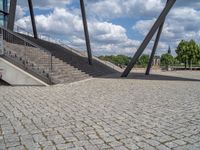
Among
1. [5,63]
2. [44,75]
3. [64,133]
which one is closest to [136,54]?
[44,75]

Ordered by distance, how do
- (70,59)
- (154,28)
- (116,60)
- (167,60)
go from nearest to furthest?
(154,28)
(70,59)
(116,60)
(167,60)

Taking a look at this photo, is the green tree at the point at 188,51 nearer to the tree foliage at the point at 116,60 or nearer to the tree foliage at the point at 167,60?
the tree foliage at the point at 116,60

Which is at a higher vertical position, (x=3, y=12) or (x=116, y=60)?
(x=3, y=12)

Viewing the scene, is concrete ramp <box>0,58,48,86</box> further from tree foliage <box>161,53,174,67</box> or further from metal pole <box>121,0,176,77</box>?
tree foliage <box>161,53,174,67</box>

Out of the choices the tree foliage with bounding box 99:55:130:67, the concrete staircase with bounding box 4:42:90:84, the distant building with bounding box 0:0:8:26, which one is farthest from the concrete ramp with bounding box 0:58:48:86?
the tree foliage with bounding box 99:55:130:67

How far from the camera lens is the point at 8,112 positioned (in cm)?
693

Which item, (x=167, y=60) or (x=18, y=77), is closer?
(x=18, y=77)

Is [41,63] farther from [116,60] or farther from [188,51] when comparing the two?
[116,60]

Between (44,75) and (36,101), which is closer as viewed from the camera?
(36,101)

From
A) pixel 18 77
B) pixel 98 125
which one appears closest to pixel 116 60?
pixel 18 77

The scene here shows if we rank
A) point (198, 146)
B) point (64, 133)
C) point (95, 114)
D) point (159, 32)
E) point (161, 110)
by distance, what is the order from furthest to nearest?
point (159, 32)
point (161, 110)
point (95, 114)
point (64, 133)
point (198, 146)

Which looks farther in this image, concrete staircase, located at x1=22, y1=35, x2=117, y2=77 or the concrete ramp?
concrete staircase, located at x1=22, y1=35, x2=117, y2=77

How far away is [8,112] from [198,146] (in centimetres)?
480

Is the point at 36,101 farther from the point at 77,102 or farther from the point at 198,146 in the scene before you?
the point at 198,146
